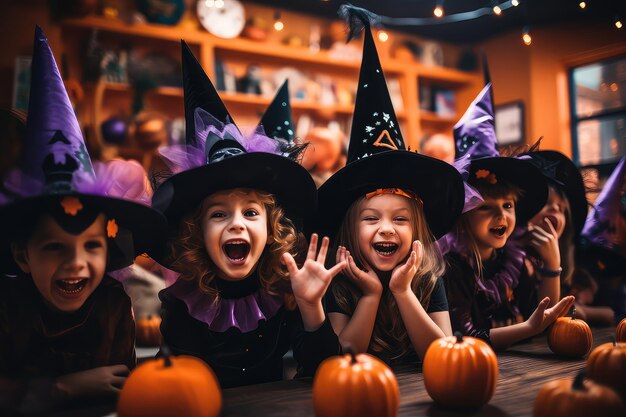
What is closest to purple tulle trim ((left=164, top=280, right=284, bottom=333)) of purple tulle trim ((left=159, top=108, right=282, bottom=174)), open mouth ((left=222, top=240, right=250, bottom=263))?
open mouth ((left=222, top=240, right=250, bottom=263))

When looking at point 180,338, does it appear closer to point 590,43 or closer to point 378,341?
point 378,341

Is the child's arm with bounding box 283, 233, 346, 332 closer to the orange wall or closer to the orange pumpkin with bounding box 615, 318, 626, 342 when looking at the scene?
the orange pumpkin with bounding box 615, 318, 626, 342

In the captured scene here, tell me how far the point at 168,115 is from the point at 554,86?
4455mm

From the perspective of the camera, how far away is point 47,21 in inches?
177

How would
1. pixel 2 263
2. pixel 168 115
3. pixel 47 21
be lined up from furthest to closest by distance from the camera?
pixel 168 115 → pixel 47 21 → pixel 2 263

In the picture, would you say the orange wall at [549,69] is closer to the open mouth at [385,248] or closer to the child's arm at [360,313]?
the open mouth at [385,248]

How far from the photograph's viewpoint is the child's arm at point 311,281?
155 centimetres

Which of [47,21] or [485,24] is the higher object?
[485,24]

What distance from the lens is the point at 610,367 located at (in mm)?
1367

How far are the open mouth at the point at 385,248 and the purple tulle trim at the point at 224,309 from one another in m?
0.39

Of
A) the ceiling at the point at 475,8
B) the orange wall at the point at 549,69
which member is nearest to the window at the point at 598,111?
the orange wall at the point at 549,69

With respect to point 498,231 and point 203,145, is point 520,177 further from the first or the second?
point 203,145

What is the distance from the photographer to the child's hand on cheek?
1.70m

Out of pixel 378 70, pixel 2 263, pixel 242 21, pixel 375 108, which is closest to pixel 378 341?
pixel 375 108
